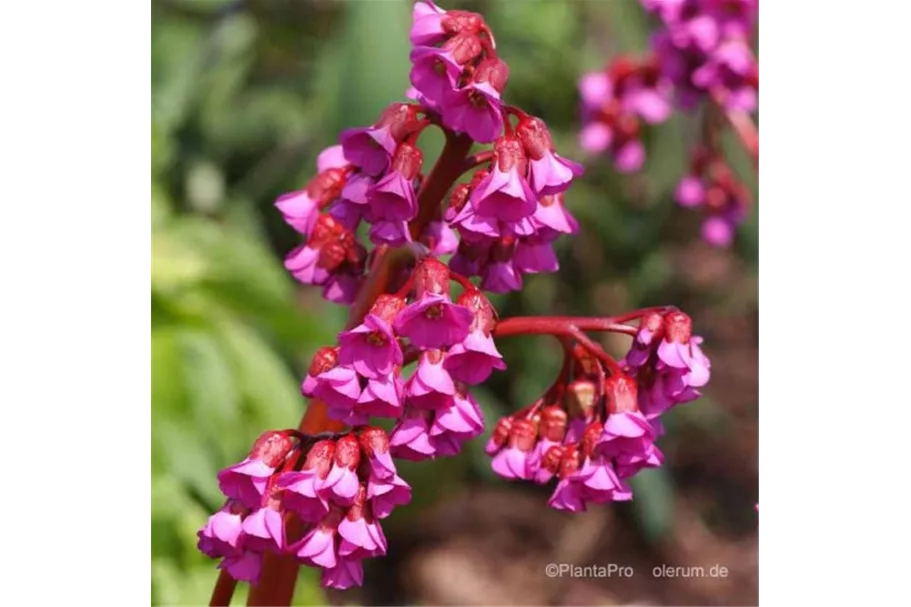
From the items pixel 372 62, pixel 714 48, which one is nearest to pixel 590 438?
pixel 714 48

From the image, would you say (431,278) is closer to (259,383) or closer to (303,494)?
(303,494)

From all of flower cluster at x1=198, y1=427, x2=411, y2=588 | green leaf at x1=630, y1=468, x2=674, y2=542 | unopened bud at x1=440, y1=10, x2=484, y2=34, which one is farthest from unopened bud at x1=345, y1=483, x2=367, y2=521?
green leaf at x1=630, y1=468, x2=674, y2=542

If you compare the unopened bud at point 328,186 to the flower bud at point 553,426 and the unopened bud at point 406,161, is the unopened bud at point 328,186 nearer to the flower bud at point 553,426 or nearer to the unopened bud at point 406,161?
the unopened bud at point 406,161

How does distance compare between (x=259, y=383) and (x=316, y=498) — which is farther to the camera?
(x=259, y=383)

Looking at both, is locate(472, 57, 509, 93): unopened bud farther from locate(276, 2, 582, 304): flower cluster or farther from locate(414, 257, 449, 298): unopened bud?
locate(414, 257, 449, 298): unopened bud
